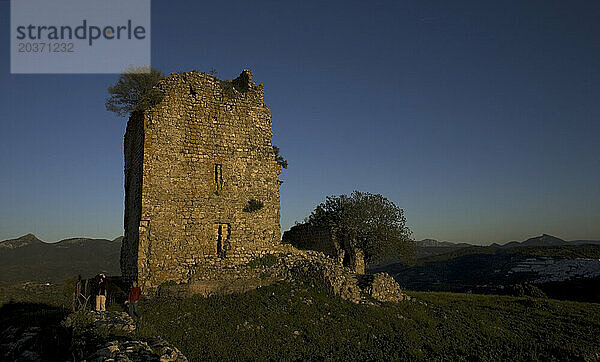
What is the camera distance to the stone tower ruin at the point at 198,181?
1431 cm

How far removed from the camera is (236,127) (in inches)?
645

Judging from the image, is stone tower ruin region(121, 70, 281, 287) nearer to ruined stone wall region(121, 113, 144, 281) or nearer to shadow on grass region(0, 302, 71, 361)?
ruined stone wall region(121, 113, 144, 281)

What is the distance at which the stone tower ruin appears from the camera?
47.0 ft

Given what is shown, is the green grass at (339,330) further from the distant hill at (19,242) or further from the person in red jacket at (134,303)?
the distant hill at (19,242)

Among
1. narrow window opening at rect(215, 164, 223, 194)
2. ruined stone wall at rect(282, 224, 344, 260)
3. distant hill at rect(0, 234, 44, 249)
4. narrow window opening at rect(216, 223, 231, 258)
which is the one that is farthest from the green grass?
distant hill at rect(0, 234, 44, 249)

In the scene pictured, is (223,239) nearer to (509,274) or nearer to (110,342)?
(110,342)

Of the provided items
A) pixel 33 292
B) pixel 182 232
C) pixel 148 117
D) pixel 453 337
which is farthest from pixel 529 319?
pixel 33 292

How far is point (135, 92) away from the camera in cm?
1533

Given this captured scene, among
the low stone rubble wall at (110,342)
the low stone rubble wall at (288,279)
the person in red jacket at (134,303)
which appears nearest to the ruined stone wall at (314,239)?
the low stone rubble wall at (288,279)

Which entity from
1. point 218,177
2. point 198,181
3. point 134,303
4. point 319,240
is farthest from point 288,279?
point 319,240

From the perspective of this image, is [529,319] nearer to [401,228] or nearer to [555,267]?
[401,228]

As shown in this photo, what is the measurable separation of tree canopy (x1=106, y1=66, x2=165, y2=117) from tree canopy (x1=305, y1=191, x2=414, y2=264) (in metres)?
15.5

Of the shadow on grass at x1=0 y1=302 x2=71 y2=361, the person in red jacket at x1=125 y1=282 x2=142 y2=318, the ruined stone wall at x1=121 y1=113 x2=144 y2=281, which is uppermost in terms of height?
the ruined stone wall at x1=121 y1=113 x2=144 y2=281

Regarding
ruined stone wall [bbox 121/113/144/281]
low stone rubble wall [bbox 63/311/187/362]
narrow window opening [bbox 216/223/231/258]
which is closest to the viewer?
low stone rubble wall [bbox 63/311/187/362]
